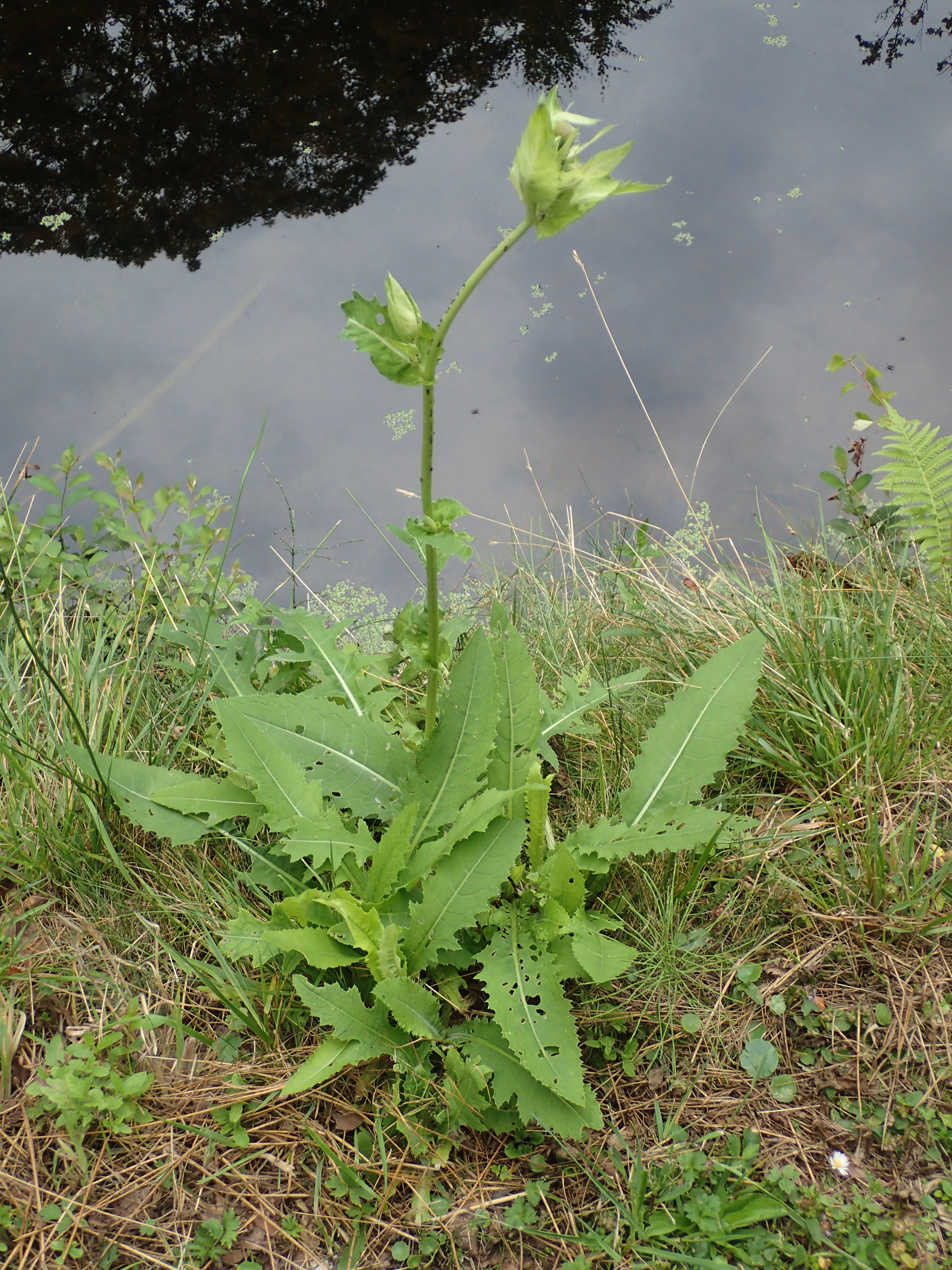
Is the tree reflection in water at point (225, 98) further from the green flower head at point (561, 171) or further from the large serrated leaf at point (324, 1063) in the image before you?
the large serrated leaf at point (324, 1063)

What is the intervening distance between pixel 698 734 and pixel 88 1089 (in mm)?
1353

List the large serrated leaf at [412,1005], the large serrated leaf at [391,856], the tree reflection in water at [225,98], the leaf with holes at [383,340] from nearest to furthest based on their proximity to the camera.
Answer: the leaf with holes at [383,340] < the large serrated leaf at [412,1005] < the large serrated leaf at [391,856] < the tree reflection in water at [225,98]

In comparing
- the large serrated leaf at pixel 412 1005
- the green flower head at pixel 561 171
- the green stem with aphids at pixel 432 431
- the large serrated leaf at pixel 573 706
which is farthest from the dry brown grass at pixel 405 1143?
the green flower head at pixel 561 171

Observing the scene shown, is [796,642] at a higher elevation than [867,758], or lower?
higher

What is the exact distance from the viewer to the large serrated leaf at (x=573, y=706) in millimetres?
1847

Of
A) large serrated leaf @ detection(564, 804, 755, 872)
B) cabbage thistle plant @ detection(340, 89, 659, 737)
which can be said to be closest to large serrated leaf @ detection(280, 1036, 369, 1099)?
large serrated leaf @ detection(564, 804, 755, 872)

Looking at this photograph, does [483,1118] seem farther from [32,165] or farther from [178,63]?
[178,63]

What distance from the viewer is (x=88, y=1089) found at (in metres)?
1.34

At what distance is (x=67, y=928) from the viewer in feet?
5.37

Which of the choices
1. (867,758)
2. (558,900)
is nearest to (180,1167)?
(558,900)

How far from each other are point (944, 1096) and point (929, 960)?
24 centimetres

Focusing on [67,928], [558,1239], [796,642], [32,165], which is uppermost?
[32,165]

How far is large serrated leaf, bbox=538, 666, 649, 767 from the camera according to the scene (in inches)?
72.7

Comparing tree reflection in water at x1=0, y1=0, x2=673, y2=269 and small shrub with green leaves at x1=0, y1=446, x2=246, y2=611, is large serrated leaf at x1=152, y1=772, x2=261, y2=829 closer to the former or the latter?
small shrub with green leaves at x1=0, y1=446, x2=246, y2=611
